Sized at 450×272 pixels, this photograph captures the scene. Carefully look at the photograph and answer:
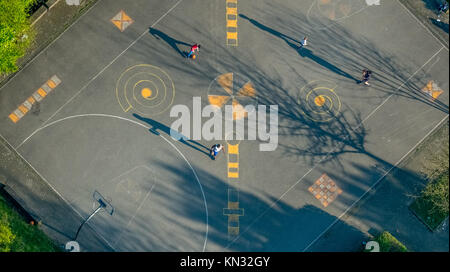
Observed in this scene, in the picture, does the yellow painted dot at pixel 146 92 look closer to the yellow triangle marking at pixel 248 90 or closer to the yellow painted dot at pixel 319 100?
A: the yellow triangle marking at pixel 248 90

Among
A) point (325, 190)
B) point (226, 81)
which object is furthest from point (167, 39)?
point (325, 190)

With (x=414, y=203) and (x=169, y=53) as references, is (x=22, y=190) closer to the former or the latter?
(x=169, y=53)

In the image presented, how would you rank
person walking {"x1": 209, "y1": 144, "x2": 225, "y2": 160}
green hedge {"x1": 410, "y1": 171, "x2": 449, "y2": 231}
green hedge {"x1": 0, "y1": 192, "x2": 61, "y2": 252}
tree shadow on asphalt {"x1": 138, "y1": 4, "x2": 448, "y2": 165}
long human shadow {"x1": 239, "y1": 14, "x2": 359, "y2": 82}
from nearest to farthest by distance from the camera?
green hedge {"x1": 0, "y1": 192, "x2": 61, "y2": 252}, person walking {"x1": 209, "y1": 144, "x2": 225, "y2": 160}, green hedge {"x1": 410, "y1": 171, "x2": 449, "y2": 231}, tree shadow on asphalt {"x1": 138, "y1": 4, "x2": 448, "y2": 165}, long human shadow {"x1": 239, "y1": 14, "x2": 359, "y2": 82}

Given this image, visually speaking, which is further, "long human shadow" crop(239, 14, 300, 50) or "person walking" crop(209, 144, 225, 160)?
"long human shadow" crop(239, 14, 300, 50)

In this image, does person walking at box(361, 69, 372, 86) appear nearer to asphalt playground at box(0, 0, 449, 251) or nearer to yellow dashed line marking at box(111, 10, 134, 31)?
asphalt playground at box(0, 0, 449, 251)

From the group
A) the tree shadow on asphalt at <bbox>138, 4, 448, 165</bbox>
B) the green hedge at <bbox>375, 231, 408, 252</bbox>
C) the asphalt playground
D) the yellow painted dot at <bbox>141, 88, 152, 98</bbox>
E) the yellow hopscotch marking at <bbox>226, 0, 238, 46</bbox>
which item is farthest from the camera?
the yellow hopscotch marking at <bbox>226, 0, 238, 46</bbox>

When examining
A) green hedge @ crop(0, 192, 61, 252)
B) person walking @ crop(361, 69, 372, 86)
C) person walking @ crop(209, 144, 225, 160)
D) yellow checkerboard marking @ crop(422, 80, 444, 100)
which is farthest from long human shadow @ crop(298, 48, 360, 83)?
green hedge @ crop(0, 192, 61, 252)
